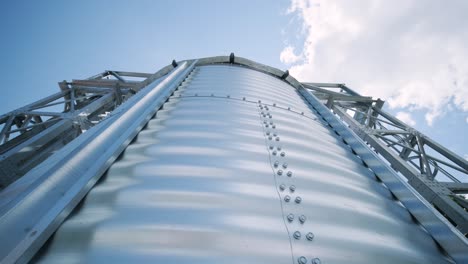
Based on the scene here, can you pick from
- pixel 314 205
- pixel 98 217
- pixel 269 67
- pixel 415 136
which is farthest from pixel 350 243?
pixel 415 136

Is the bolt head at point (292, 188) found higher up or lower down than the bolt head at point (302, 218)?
higher up

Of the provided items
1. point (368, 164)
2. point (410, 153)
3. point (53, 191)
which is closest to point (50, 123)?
point (53, 191)

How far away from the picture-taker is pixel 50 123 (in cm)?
428

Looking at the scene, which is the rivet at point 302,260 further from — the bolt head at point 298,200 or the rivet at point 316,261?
the bolt head at point 298,200

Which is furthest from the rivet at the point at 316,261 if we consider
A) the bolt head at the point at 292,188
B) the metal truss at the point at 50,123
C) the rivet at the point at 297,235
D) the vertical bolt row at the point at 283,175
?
the metal truss at the point at 50,123

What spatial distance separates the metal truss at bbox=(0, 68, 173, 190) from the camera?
10.6 ft

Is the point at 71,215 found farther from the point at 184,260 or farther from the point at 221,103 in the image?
the point at 221,103

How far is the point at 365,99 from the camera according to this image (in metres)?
5.81

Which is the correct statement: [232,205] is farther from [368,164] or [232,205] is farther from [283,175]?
[368,164]

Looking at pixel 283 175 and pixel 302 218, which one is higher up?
pixel 283 175

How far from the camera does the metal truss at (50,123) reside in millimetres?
3242

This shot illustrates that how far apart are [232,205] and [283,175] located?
48 cm

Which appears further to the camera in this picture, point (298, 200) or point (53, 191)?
point (298, 200)

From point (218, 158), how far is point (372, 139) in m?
3.14
